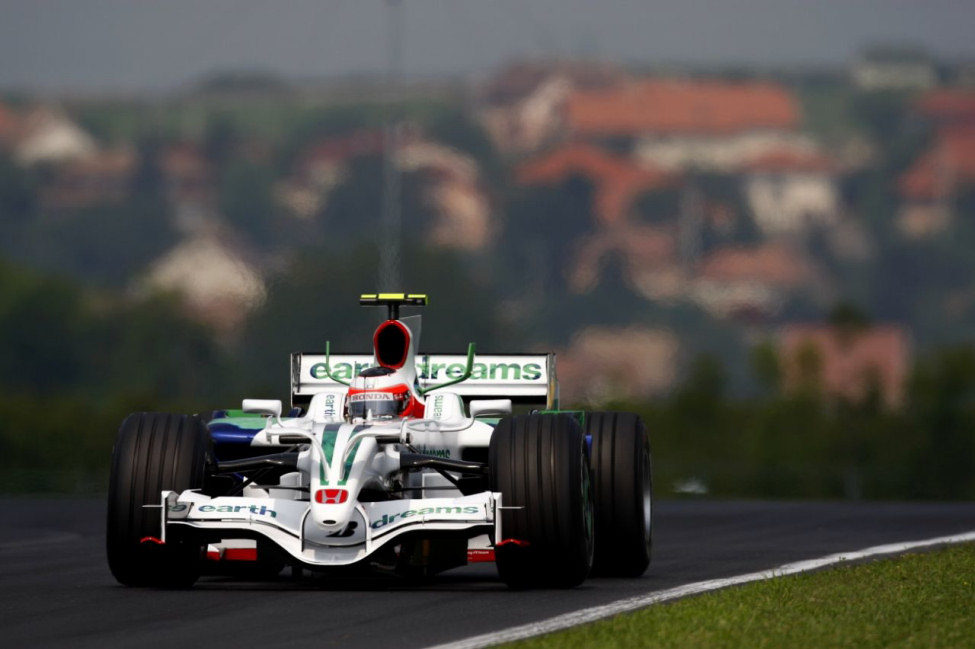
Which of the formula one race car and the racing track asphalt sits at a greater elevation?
the formula one race car

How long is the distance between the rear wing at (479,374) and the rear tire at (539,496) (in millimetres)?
4606

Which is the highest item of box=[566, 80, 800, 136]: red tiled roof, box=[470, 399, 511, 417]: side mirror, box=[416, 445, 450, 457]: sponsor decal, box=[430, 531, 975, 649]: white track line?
box=[566, 80, 800, 136]: red tiled roof

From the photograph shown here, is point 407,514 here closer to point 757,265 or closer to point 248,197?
point 757,265

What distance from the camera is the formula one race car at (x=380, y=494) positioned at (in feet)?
43.7

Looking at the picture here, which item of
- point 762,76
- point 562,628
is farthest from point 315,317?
point 762,76

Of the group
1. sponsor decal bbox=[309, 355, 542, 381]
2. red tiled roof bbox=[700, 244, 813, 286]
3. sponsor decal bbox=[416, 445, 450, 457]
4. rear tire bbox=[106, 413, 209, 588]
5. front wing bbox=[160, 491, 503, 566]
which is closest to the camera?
front wing bbox=[160, 491, 503, 566]

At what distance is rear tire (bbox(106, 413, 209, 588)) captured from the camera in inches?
540

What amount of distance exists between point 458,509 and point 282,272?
22.8 meters

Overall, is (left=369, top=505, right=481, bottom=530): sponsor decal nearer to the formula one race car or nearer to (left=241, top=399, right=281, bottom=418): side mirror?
the formula one race car

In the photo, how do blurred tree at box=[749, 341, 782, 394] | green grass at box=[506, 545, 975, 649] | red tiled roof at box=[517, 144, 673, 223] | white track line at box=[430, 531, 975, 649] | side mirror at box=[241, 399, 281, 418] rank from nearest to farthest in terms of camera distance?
1. green grass at box=[506, 545, 975, 649]
2. white track line at box=[430, 531, 975, 649]
3. side mirror at box=[241, 399, 281, 418]
4. blurred tree at box=[749, 341, 782, 394]
5. red tiled roof at box=[517, 144, 673, 223]

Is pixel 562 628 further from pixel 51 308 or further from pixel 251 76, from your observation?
pixel 251 76

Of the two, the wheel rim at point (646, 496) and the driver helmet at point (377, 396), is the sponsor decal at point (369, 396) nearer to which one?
the driver helmet at point (377, 396)

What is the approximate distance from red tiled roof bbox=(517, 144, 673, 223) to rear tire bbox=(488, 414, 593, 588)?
2044 inches

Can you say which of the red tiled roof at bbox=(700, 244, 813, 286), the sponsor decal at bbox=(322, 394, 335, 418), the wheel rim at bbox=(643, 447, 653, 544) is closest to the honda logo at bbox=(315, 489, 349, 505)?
the sponsor decal at bbox=(322, 394, 335, 418)
